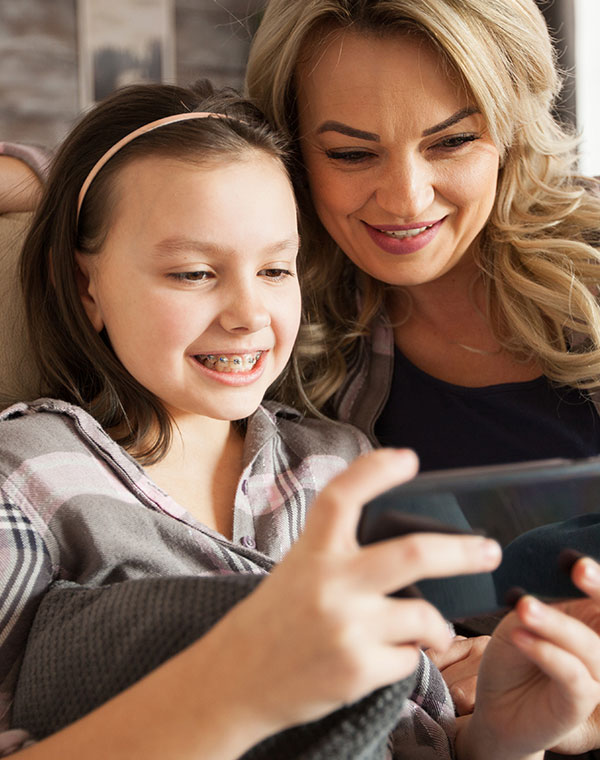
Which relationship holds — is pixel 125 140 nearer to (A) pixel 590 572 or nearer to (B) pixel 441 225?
(B) pixel 441 225

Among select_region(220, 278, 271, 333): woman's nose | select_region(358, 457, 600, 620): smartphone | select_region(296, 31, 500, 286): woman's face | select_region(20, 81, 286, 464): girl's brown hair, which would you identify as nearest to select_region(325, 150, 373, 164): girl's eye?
select_region(296, 31, 500, 286): woman's face

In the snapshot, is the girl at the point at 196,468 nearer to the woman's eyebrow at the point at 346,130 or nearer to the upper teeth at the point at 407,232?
the woman's eyebrow at the point at 346,130

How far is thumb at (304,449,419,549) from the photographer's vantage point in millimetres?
596

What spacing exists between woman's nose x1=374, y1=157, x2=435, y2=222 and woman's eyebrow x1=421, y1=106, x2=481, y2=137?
37mm

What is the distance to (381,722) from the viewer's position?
0.65 meters

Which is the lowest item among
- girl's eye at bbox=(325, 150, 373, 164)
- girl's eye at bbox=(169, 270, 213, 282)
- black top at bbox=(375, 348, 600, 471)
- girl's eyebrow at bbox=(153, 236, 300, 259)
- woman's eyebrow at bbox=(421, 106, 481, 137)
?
black top at bbox=(375, 348, 600, 471)

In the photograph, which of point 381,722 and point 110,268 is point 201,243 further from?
point 381,722

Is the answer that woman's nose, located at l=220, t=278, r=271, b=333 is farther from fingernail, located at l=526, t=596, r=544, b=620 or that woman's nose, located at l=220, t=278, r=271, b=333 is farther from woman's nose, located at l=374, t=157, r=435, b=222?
fingernail, located at l=526, t=596, r=544, b=620

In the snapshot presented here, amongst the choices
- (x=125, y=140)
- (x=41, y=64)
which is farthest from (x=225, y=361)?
(x=41, y=64)

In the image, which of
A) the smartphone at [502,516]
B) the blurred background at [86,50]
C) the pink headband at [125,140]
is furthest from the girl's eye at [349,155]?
the blurred background at [86,50]

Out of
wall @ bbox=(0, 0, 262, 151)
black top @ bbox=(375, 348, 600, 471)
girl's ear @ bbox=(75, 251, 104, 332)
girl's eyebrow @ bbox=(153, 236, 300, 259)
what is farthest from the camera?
wall @ bbox=(0, 0, 262, 151)

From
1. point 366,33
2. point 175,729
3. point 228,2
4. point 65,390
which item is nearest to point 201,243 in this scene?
point 65,390

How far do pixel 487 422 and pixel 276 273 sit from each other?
0.44m

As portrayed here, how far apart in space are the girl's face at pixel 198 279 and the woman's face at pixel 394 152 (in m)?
0.20
